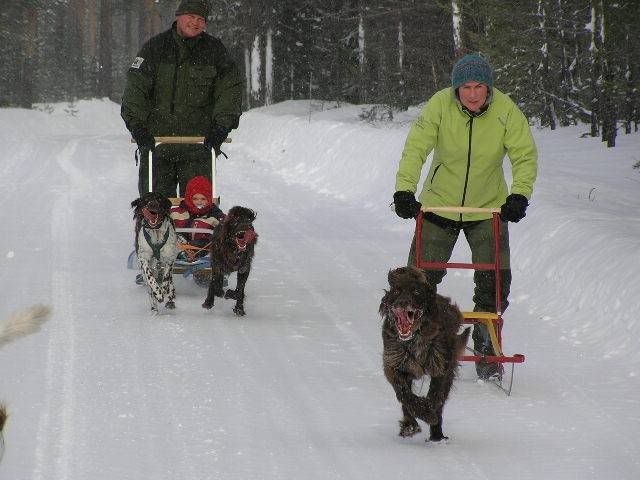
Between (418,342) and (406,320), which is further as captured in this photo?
(418,342)

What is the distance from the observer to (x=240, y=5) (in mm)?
42594

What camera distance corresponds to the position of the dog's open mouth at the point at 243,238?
8883mm

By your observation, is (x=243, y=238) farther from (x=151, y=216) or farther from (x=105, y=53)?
(x=105, y=53)

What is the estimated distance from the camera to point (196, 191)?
10.3 metres

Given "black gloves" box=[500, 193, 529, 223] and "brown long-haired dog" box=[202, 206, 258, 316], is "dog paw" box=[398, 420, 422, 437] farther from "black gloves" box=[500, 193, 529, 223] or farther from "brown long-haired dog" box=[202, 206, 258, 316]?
"brown long-haired dog" box=[202, 206, 258, 316]

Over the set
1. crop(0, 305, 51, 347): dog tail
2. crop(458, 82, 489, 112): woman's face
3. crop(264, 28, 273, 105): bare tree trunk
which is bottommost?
crop(0, 305, 51, 347): dog tail

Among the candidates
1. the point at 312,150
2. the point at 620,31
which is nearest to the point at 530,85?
the point at 620,31

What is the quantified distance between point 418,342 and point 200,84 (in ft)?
17.4

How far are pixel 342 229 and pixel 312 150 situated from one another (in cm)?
946

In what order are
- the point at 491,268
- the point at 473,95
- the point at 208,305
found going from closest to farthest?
the point at 473,95 < the point at 491,268 < the point at 208,305

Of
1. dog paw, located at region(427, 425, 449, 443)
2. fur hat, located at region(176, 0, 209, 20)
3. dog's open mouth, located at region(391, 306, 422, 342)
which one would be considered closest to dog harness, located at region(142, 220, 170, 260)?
fur hat, located at region(176, 0, 209, 20)

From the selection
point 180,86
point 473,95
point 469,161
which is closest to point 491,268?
point 469,161

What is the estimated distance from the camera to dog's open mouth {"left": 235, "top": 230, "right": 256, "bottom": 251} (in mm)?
8883

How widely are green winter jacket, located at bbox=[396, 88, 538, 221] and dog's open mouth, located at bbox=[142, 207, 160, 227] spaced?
2.78 meters
